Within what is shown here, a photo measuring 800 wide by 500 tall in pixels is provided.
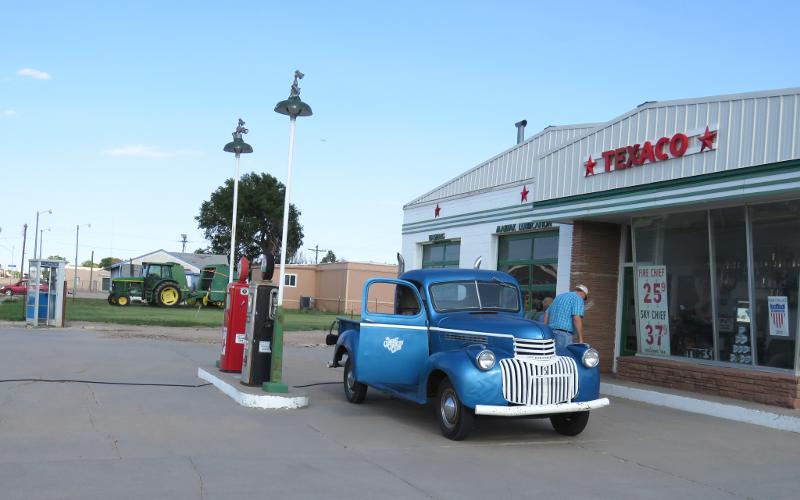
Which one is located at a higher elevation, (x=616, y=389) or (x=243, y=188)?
(x=243, y=188)

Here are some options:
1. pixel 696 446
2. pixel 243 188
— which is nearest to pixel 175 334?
pixel 696 446

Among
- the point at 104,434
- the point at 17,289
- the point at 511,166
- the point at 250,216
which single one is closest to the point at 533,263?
the point at 511,166

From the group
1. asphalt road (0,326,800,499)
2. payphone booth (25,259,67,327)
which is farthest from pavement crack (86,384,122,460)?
payphone booth (25,259,67,327)

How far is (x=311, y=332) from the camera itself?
27.3m

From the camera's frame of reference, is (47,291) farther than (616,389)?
Yes

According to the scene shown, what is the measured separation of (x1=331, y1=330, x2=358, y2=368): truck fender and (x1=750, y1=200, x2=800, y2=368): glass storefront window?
6.03 m

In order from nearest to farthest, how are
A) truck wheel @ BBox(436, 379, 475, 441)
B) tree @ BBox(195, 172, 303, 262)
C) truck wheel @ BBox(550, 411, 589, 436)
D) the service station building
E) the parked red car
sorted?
truck wheel @ BBox(436, 379, 475, 441)
truck wheel @ BBox(550, 411, 589, 436)
the service station building
the parked red car
tree @ BBox(195, 172, 303, 262)

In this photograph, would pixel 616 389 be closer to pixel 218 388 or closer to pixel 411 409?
pixel 411 409

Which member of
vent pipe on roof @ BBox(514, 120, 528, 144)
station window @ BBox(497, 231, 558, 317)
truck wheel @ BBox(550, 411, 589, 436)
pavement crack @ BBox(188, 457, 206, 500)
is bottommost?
pavement crack @ BBox(188, 457, 206, 500)

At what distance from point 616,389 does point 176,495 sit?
8.91 metres

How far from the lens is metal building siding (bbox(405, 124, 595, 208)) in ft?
58.9

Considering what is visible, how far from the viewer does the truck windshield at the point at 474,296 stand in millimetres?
9781

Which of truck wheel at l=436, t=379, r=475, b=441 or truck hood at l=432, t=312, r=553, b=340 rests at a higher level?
truck hood at l=432, t=312, r=553, b=340

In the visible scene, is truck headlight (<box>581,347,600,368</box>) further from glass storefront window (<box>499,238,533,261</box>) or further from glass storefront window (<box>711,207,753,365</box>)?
glass storefront window (<box>499,238,533,261</box>)
